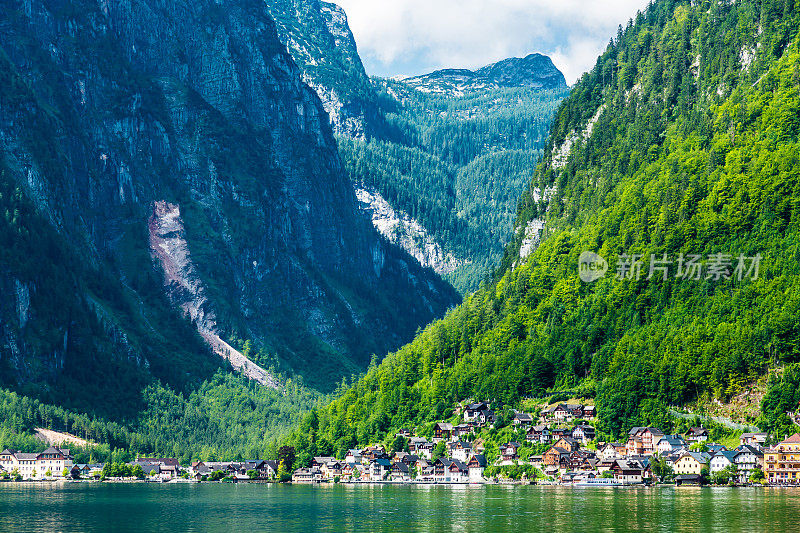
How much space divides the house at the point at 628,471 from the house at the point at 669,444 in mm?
3247

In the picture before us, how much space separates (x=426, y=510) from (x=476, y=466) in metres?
62.8

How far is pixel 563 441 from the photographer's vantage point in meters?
179

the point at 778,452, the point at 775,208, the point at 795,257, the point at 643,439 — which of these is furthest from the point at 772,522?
the point at 775,208

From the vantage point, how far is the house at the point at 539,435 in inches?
7274

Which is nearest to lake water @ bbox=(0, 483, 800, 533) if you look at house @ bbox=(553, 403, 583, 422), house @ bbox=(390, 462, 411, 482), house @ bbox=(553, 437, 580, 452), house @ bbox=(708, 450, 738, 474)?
house @ bbox=(708, 450, 738, 474)

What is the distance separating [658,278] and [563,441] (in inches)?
1395

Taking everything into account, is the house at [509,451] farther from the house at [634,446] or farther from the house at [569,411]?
the house at [634,446]

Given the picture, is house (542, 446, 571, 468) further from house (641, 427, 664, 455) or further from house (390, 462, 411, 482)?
house (390, 462, 411, 482)

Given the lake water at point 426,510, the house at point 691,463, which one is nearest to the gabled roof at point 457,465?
the lake water at point 426,510

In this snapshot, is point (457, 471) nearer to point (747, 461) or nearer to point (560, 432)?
point (560, 432)

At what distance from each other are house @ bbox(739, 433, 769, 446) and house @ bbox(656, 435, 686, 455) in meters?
9.14

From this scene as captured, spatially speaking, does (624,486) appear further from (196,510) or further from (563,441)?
(196,510)

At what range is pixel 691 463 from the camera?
163250 mm

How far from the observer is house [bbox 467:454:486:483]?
188000mm
